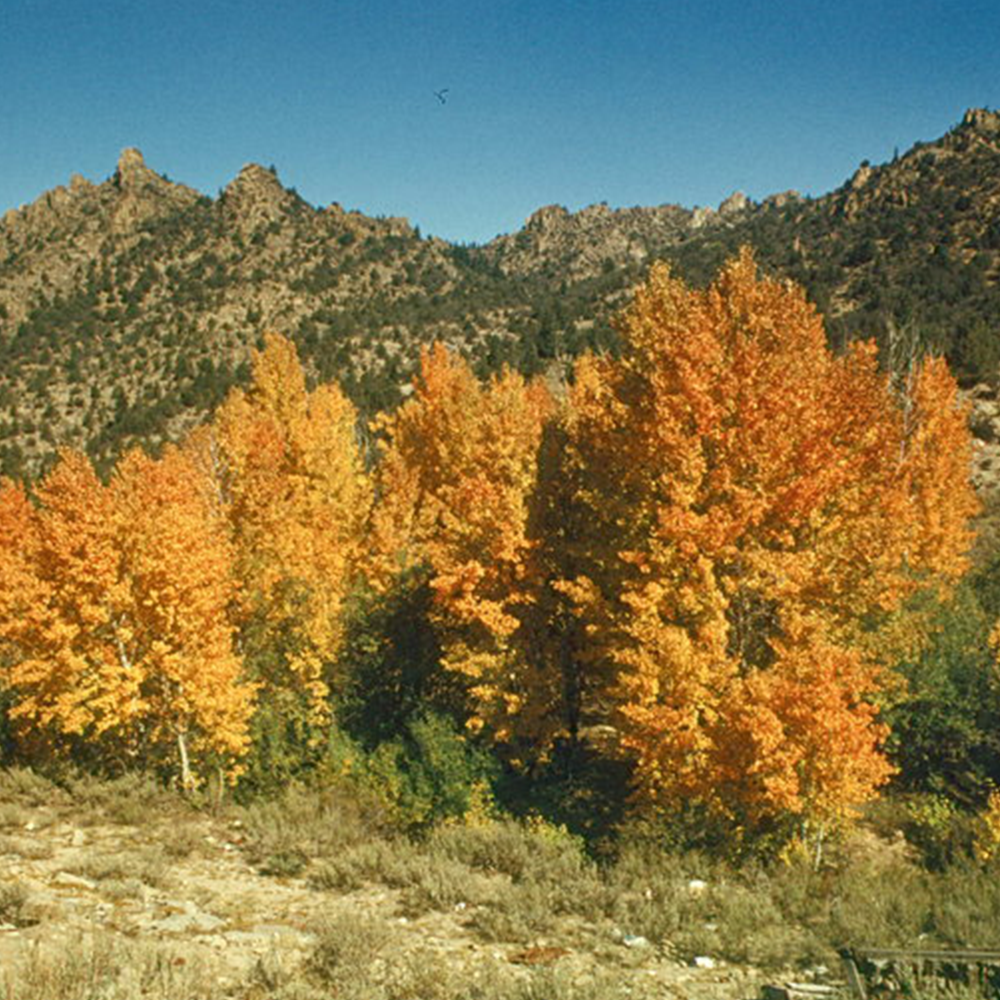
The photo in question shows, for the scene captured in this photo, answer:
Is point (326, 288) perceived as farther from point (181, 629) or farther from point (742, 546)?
point (742, 546)

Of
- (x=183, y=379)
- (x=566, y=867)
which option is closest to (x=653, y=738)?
(x=566, y=867)

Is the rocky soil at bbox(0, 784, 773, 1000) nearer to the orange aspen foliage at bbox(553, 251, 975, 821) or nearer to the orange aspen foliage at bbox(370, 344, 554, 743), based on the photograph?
the orange aspen foliage at bbox(553, 251, 975, 821)

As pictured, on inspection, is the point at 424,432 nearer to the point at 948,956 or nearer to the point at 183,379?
the point at 948,956

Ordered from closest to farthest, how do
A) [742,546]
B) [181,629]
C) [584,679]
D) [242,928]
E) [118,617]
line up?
1. [242,928]
2. [742,546]
3. [181,629]
4. [118,617]
5. [584,679]

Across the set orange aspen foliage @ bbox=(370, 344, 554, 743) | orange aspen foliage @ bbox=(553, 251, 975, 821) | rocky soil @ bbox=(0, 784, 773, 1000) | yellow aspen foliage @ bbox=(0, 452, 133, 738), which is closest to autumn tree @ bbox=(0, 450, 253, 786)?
yellow aspen foliage @ bbox=(0, 452, 133, 738)

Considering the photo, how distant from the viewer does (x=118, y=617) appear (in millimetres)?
16781

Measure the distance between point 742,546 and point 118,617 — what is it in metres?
14.0

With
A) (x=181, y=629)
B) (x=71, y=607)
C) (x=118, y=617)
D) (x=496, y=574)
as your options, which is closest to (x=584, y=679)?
(x=496, y=574)

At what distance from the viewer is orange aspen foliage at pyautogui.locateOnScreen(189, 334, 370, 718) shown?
1922 centimetres

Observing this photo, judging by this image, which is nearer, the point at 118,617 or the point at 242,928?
the point at 242,928

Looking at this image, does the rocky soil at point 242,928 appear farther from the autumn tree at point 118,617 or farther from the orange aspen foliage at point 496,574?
the orange aspen foliage at point 496,574

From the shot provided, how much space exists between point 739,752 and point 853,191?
4015 inches

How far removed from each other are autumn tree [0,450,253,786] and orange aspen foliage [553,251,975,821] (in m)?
8.29

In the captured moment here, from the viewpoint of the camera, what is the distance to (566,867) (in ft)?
41.7
